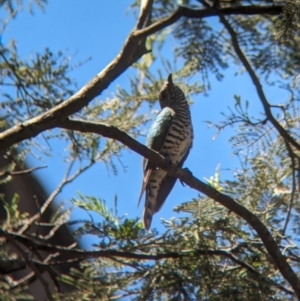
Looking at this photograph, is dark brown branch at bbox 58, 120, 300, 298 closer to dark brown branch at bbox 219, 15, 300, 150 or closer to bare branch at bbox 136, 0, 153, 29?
dark brown branch at bbox 219, 15, 300, 150

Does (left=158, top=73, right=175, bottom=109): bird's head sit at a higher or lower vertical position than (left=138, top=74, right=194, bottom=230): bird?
higher

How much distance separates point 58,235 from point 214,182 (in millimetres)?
1308

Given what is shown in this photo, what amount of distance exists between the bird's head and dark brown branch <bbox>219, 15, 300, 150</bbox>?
79 cm

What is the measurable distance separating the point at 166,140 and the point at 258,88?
0.91 meters

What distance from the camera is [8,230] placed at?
3396mm

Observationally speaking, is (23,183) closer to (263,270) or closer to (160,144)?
(160,144)

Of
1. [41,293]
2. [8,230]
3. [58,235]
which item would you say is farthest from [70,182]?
[41,293]

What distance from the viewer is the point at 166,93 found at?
4.28 metres

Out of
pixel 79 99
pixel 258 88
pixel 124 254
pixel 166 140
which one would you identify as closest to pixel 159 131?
pixel 166 140

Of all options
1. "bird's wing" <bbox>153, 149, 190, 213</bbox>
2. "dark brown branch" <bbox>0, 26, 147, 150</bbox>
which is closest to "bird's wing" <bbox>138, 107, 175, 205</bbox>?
"bird's wing" <bbox>153, 149, 190, 213</bbox>

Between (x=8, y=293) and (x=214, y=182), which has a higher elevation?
(x=214, y=182)

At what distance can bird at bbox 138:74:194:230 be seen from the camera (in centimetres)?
404

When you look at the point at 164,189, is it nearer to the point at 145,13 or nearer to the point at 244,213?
the point at 244,213

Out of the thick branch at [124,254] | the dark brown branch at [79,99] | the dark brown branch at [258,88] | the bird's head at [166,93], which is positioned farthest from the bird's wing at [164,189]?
the dark brown branch at [79,99]
